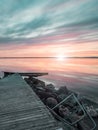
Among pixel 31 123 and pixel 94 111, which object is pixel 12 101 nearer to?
pixel 31 123

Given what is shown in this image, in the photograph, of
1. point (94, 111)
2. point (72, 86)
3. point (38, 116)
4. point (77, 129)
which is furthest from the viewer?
point (72, 86)

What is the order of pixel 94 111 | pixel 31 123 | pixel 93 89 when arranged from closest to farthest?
pixel 31 123, pixel 94 111, pixel 93 89

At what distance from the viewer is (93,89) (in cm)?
1688

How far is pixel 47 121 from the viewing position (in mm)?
4938

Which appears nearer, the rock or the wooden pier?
the wooden pier

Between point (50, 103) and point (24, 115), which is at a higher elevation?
point (24, 115)

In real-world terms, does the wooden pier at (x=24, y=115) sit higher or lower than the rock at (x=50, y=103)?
higher

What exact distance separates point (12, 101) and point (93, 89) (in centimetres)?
1121

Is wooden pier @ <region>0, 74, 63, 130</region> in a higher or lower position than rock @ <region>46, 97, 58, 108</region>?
higher

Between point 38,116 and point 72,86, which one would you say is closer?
point 38,116

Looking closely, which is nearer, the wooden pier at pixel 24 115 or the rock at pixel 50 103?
the wooden pier at pixel 24 115

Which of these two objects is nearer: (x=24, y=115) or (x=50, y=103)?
(x=24, y=115)

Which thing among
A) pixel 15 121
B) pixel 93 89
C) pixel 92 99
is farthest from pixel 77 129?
pixel 93 89

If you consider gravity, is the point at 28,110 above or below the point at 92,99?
above
